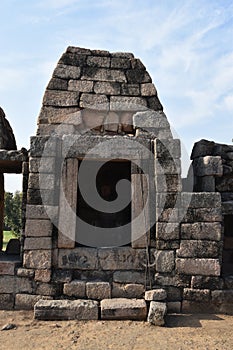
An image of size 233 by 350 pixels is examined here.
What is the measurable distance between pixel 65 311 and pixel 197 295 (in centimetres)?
225

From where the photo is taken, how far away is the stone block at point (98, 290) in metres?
5.34

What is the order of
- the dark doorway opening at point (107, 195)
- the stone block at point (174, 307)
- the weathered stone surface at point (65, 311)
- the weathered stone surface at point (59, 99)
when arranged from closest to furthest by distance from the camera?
the weathered stone surface at point (65, 311) < the stone block at point (174, 307) < the weathered stone surface at point (59, 99) < the dark doorway opening at point (107, 195)

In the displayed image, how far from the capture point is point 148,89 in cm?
661

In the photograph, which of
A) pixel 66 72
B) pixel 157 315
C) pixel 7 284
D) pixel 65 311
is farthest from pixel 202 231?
pixel 66 72

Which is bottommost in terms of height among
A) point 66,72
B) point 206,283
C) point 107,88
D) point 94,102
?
point 206,283

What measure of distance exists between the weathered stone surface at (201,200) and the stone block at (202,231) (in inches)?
12.6

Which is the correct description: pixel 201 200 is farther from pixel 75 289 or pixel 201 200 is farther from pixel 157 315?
pixel 75 289

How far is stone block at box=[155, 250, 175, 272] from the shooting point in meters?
5.45

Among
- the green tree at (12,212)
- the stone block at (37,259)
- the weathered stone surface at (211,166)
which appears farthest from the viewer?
the green tree at (12,212)

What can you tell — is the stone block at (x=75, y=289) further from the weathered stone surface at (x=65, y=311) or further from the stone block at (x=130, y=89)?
the stone block at (x=130, y=89)

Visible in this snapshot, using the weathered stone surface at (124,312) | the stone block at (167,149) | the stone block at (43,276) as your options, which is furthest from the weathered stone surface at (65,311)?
the stone block at (167,149)

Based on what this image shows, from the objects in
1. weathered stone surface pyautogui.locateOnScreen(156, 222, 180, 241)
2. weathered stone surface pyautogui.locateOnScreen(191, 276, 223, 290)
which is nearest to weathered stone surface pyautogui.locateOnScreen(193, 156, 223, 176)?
weathered stone surface pyautogui.locateOnScreen(156, 222, 180, 241)

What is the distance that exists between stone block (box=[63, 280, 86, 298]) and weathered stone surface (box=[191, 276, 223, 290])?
1.89 metres

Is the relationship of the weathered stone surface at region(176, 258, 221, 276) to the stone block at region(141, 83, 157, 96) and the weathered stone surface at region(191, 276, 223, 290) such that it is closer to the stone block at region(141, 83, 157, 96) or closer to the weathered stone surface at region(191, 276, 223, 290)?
the weathered stone surface at region(191, 276, 223, 290)
